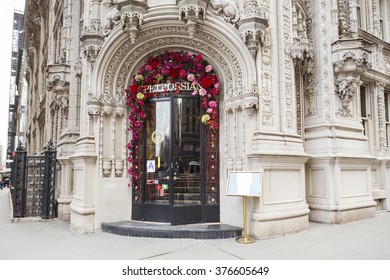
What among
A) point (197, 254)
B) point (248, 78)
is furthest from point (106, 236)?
point (248, 78)

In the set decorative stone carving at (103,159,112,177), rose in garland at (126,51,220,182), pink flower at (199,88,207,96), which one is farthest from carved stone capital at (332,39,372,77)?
decorative stone carving at (103,159,112,177)

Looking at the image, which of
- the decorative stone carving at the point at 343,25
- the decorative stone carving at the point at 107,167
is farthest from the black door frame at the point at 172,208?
the decorative stone carving at the point at 343,25

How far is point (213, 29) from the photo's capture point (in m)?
7.62

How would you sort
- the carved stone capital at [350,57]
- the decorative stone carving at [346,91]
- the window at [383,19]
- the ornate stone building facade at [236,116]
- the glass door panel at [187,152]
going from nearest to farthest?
the ornate stone building facade at [236,116] < the glass door panel at [187,152] < the carved stone capital at [350,57] < the decorative stone carving at [346,91] < the window at [383,19]

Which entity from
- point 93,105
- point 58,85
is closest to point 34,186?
point 58,85

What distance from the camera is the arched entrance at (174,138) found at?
7.88m

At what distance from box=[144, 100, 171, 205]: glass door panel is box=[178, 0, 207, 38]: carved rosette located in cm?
203

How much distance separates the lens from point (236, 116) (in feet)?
25.2

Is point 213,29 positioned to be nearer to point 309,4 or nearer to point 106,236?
point 309,4

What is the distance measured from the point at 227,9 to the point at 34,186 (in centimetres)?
830

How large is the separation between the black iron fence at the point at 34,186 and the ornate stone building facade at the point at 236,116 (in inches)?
29.2

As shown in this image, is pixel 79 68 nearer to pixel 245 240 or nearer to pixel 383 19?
pixel 245 240

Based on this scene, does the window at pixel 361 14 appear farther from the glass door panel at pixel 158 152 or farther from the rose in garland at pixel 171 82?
the glass door panel at pixel 158 152

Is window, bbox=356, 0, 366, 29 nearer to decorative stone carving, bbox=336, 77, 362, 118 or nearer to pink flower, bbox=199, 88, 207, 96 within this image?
decorative stone carving, bbox=336, 77, 362, 118
